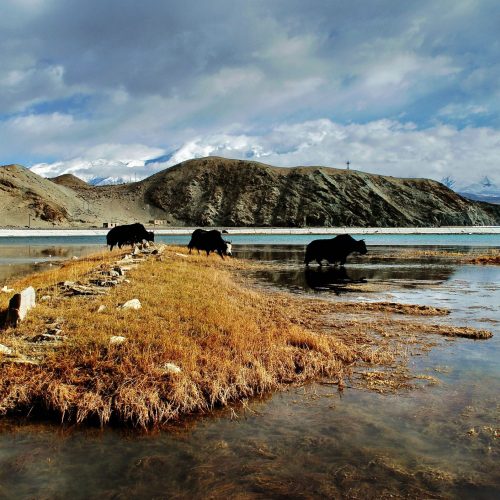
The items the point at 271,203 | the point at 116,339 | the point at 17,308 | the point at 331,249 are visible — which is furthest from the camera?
the point at 271,203

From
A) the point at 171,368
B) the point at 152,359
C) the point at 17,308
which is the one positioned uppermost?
the point at 17,308

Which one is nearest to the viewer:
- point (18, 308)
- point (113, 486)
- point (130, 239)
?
point (113, 486)

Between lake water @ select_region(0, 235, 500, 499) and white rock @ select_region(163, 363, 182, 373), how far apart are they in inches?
45.5

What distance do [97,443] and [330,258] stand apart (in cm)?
3135

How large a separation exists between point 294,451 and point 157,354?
11.6 ft

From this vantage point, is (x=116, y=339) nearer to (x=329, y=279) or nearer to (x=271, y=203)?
(x=329, y=279)

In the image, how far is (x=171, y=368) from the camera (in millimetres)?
8609

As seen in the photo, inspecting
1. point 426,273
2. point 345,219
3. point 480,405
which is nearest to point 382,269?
Result: point 426,273

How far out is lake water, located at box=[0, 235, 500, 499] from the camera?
5.63 meters

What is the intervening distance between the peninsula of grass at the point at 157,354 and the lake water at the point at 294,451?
445 millimetres

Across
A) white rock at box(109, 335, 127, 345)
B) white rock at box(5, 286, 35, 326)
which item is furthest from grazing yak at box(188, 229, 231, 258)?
white rock at box(109, 335, 127, 345)

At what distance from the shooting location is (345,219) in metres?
178

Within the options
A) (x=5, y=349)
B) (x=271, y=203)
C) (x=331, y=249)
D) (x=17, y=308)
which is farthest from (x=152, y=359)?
(x=271, y=203)

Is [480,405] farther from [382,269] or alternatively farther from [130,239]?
[130,239]
